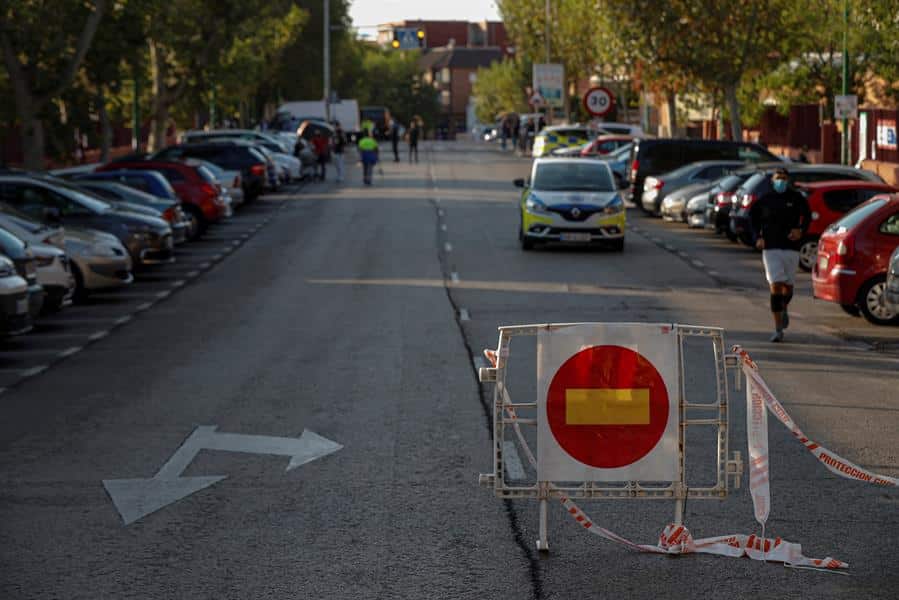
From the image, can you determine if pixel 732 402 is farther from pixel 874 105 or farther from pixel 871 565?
pixel 874 105

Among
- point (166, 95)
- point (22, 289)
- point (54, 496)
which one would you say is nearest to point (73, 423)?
point (54, 496)

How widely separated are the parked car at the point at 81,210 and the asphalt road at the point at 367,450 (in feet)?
4.31

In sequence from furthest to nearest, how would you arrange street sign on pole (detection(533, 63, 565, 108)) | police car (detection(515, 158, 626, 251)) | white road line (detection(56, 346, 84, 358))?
street sign on pole (detection(533, 63, 565, 108)) < police car (detection(515, 158, 626, 251)) < white road line (detection(56, 346, 84, 358))

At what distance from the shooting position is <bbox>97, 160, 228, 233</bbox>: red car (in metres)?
34.0

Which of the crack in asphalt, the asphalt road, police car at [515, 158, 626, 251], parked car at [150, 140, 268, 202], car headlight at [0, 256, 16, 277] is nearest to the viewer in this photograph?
the crack in asphalt

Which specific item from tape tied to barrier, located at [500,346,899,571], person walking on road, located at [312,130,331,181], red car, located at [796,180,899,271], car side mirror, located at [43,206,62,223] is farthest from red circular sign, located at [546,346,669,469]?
person walking on road, located at [312,130,331,181]

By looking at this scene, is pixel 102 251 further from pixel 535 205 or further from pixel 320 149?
pixel 320 149

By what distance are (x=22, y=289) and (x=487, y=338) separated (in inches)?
192

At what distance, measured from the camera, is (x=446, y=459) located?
10797 millimetres

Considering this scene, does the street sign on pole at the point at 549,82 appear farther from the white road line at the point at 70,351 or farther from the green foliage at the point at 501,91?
the white road line at the point at 70,351

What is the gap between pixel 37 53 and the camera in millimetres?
36938

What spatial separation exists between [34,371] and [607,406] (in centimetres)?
912

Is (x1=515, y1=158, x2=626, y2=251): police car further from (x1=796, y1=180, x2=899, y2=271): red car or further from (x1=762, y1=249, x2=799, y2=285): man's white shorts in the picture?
(x1=762, y1=249, x2=799, y2=285): man's white shorts

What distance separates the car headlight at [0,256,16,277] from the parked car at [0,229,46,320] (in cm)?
51
